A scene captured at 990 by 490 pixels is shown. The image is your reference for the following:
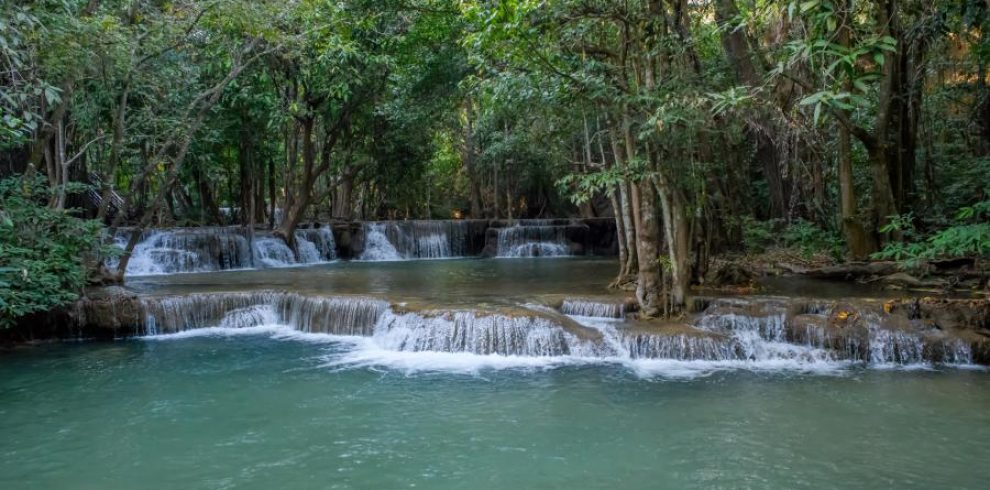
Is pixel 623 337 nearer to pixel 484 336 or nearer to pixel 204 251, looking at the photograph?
pixel 484 336

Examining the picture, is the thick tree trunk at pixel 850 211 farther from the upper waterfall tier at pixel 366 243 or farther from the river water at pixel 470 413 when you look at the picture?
the upper waterfall tier at pixel 366 243

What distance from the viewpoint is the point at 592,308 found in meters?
10.1

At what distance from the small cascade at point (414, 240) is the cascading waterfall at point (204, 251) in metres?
2.65

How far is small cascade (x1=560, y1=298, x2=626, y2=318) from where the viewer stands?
9.94 metres

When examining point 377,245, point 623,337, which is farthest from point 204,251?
point 623,337

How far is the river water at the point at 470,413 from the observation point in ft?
A: 17.1

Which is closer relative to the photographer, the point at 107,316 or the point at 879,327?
the point at 879,327

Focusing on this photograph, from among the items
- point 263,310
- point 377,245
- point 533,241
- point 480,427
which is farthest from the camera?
point 533,241

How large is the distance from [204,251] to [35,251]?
30.4 ft

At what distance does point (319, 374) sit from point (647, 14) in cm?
610

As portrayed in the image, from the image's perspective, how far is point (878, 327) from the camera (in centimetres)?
845

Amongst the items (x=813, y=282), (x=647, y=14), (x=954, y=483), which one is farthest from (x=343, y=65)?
(x=954, y=483)

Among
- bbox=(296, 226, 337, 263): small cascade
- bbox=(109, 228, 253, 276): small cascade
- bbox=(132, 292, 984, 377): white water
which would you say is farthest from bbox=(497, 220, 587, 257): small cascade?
bbox=(132, 292, 984, 377): white water

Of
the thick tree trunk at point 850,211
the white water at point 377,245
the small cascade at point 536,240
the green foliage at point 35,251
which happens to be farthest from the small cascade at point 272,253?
the thick tree trunk at point 850,211
